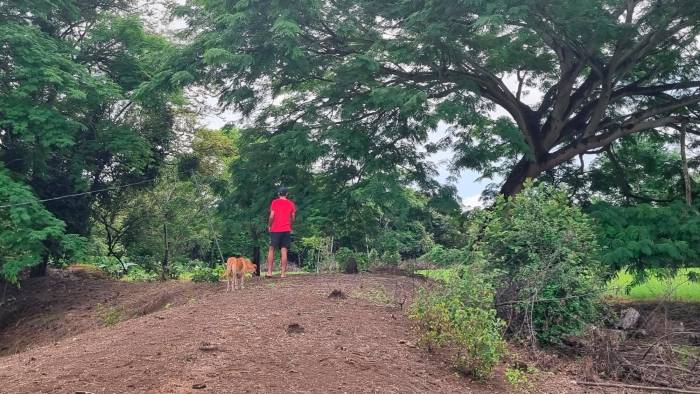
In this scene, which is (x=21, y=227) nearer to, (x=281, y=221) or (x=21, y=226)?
(x=21, y=226)

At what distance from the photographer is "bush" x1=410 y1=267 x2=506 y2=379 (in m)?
6.34

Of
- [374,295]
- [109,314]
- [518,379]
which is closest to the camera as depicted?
[518,379]

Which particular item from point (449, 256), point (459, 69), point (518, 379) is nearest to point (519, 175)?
point (459, 69)

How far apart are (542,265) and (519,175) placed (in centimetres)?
714

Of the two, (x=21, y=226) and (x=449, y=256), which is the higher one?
(x=21, y=226)

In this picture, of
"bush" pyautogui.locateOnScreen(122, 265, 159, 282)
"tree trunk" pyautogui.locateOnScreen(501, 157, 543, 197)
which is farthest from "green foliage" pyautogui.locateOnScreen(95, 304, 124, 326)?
"tree trunk" pyautogui.locateOnScreen(501, 157, 543, 197)

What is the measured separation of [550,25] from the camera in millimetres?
12000

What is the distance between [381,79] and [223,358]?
32.5 feet

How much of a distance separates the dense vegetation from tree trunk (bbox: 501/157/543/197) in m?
0.06

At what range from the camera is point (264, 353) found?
605 centimetres

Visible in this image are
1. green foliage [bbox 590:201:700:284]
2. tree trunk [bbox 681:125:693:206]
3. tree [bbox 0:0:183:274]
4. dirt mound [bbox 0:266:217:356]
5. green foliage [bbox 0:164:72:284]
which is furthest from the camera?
tree [bbox 0:0:183:274]

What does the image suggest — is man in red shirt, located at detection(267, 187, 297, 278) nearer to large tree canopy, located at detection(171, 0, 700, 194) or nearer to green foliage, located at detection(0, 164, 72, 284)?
large tree canopy, located at detection(171, 0, 700, 194)

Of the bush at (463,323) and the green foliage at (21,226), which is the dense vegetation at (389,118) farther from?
the bush at (463,323)

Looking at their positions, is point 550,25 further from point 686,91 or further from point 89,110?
point 89,110
